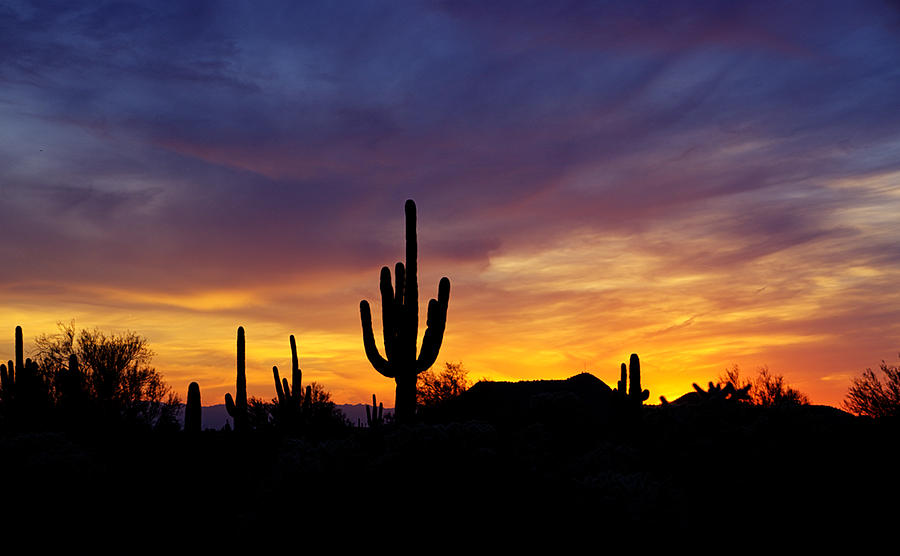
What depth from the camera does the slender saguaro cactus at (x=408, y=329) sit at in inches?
750

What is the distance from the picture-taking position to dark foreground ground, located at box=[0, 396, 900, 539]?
1073cm

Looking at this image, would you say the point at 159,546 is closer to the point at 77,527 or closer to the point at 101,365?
the point at 77,527

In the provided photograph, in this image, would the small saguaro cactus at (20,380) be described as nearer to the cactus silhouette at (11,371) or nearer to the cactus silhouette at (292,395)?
the cactus silhouette at (11,371)

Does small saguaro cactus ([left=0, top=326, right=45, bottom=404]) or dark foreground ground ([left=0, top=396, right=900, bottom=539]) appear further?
small saguaro cactus ([left=0, top=326, right=45, bottom=404])

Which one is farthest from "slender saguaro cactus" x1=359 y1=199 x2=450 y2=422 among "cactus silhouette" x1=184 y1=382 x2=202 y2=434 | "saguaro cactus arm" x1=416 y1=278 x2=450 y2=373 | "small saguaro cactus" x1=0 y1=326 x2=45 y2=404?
"small saguaro cactus" x1=0 y1=326 x2=45 y2=404

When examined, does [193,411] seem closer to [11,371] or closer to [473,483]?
[473,483]

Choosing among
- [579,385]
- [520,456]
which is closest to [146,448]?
[520,456]

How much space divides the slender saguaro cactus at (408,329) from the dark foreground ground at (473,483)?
15.9ft

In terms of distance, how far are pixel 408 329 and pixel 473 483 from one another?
8.28 meters

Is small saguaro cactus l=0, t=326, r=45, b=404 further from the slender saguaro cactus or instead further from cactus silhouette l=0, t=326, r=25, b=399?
the slender saguaro cactus

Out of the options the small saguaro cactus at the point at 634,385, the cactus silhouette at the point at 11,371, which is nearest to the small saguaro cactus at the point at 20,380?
the cactus silhouette at the point at 11,371

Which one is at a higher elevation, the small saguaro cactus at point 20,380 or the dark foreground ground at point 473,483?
the small saguaro cactus at point 20,380

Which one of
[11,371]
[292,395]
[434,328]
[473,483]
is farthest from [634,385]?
[11,371]

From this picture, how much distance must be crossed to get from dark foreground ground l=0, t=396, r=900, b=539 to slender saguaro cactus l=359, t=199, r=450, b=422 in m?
4.86
